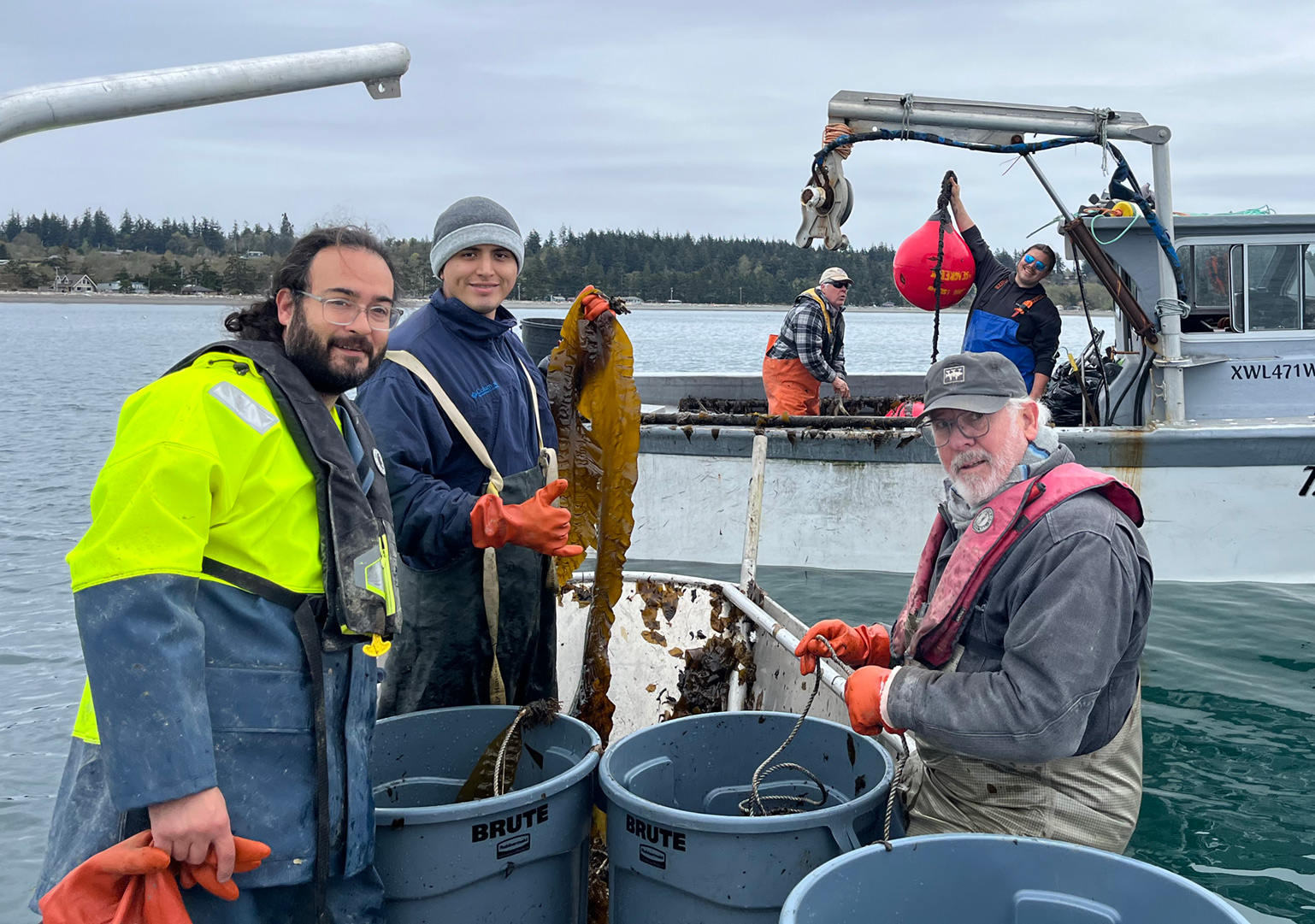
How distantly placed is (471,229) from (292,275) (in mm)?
935

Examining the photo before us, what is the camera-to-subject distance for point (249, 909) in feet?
6.40

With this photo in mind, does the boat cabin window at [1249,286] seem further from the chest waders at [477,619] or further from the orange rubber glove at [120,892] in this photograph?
the orange rubber glove at [120,892]

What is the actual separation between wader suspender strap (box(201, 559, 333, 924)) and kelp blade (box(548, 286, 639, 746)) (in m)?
1.48

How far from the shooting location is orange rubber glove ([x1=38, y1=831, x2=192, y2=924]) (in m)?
1.66

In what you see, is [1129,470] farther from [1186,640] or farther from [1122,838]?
[1122,838]

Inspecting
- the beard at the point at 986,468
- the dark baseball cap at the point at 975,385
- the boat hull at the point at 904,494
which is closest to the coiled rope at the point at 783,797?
the beard at the point at 986,468

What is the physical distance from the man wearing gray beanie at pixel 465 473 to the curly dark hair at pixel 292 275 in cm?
65

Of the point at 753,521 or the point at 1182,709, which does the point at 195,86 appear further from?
the point at 1182,709

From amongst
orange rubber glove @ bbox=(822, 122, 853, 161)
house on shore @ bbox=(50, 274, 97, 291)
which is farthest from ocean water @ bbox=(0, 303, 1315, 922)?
house on shore @ bbox=(50, 274, 97, 291)

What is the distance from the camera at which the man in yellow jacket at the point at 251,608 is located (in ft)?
5.58

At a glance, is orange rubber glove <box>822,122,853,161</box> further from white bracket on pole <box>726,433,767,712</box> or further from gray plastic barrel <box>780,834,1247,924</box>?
gray plastic barrel <box>780,834,1247,924</box>

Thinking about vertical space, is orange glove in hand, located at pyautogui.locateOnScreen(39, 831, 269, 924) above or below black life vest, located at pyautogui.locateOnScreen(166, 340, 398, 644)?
below

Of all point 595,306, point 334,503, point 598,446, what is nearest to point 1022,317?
point 598,446

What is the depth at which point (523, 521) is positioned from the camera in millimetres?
2695
